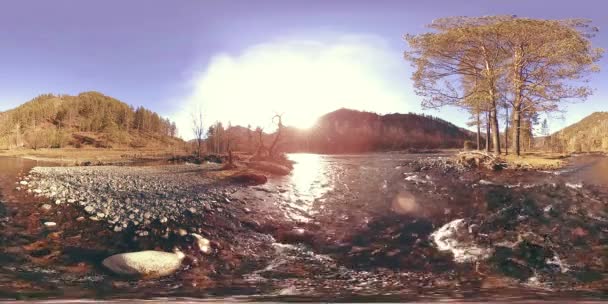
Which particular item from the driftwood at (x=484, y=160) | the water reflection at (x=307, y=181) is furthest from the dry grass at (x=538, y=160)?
the water reflection at (x=307, y=181)

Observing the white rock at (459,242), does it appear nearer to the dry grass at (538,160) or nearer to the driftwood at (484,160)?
the driftwood at (484,160)

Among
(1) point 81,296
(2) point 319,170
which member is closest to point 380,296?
(2) point 319,170

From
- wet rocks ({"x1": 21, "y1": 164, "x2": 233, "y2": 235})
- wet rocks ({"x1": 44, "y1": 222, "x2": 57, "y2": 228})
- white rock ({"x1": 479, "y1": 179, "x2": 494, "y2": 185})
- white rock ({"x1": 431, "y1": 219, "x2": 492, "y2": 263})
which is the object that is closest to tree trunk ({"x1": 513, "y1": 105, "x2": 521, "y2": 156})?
white rock ({"x1": 479, "y1": 179, "x2": 494, "y2": 185})

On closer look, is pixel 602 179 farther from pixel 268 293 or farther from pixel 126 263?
pixel 126 263

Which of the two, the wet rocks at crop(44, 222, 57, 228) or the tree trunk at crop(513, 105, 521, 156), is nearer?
the wet rocks at crop(44, 222, 57, 228)

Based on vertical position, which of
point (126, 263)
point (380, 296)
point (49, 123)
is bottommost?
point (380, 296)

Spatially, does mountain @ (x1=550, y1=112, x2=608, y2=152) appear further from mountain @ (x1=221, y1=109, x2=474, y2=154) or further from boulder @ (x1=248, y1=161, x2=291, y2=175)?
boulder @ (x1=248, y1=161, x2=291, y2=175)
